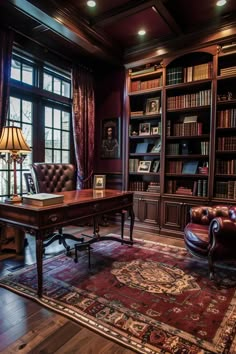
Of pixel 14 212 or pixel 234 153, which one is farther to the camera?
pixel 234 153

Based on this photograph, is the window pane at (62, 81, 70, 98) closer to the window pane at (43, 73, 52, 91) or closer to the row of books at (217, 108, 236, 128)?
the window pane at (43, 73, 52, 91)

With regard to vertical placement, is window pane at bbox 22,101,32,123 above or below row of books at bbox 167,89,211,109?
below

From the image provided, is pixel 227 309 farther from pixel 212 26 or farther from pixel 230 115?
pixel 212 26

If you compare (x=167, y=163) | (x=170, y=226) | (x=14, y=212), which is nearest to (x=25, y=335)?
(x=14, y=212)

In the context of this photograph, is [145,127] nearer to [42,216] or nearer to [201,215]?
[201,215]

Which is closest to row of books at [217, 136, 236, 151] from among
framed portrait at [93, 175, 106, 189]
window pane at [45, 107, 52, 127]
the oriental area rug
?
the oriental area rug

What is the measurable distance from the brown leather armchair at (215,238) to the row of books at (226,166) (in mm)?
760

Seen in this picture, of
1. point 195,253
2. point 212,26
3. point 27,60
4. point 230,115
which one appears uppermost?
point 212,26

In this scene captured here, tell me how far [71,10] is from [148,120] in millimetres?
2021

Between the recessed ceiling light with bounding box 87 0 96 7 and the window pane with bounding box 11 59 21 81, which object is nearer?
the recessed ceiling light with bounding box 87 0 96 7

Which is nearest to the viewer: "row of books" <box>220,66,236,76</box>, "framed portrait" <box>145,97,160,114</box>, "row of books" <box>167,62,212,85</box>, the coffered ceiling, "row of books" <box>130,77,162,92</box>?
the coffered ceiling

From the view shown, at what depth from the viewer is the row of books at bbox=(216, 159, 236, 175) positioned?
11.1 feet

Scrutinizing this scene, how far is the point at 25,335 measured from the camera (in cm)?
155

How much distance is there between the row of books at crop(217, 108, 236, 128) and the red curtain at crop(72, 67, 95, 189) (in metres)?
2.26
